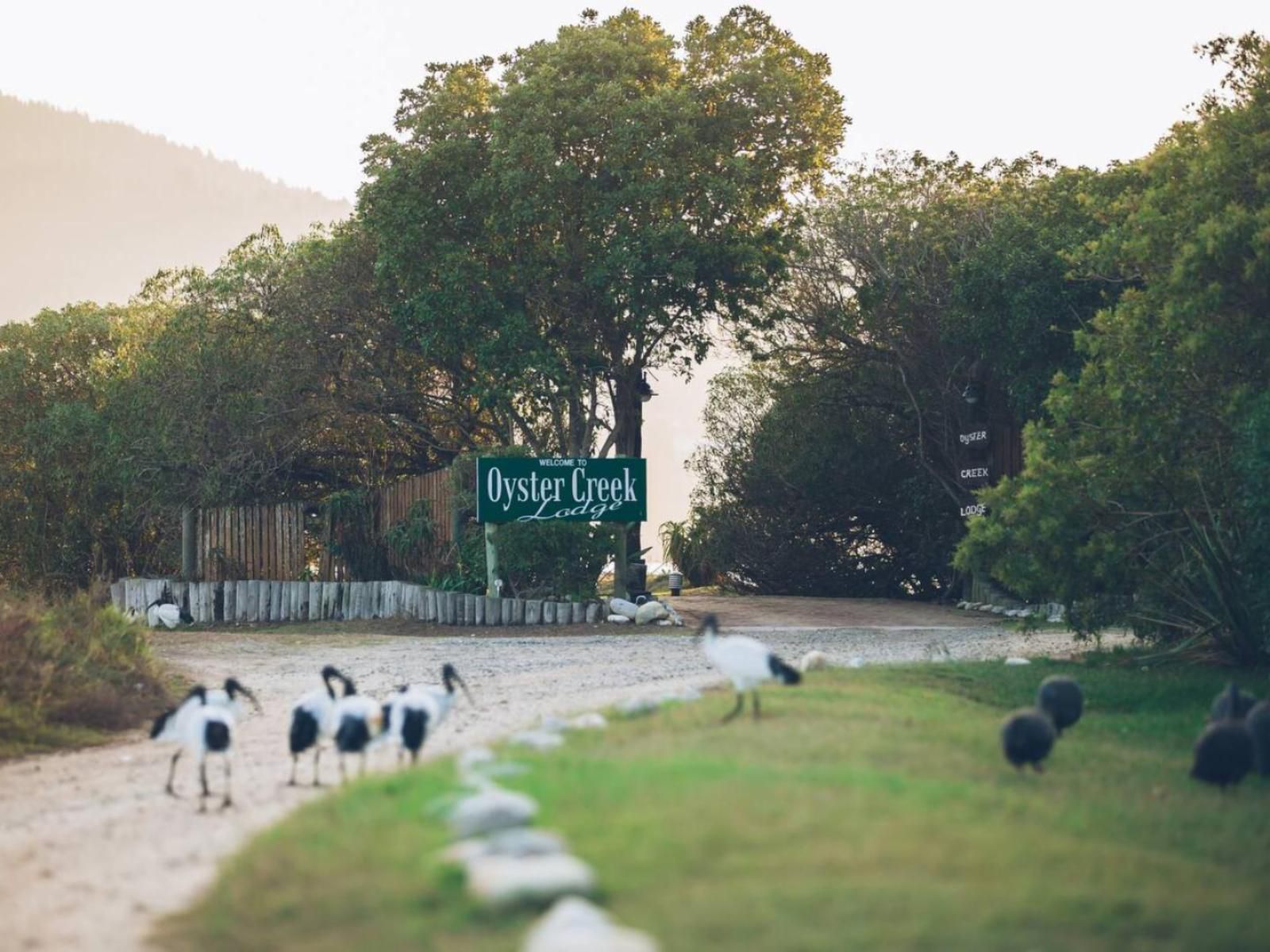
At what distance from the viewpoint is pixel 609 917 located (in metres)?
5.91

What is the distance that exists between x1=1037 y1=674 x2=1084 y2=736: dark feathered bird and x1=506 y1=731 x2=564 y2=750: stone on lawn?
3.82m

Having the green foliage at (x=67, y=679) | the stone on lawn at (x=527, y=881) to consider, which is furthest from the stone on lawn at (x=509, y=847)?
the green foliage at (x=67, y=679)

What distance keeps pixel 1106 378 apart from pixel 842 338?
13436 mm

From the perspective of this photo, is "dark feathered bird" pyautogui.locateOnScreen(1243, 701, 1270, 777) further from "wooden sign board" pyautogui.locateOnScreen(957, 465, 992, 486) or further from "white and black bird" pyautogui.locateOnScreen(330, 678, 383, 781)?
"wooden sign board" pyautogui.locateOnScreen(957, 465, 992, 486)

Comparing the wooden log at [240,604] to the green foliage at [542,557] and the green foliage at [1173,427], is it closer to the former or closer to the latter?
the green foliage at [542,557]

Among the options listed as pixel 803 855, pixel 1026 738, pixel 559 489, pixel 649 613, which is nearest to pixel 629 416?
pixel 559 489

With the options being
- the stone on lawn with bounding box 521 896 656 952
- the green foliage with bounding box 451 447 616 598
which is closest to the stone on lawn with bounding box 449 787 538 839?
the stone on lawn with bounding box 521 896 656 952

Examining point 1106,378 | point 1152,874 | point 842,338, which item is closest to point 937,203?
point 842,338

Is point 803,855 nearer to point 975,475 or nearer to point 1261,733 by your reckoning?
point 1261,733

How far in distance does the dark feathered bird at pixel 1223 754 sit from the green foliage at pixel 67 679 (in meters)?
9.12

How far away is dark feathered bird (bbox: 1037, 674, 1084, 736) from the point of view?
11883 millimetres

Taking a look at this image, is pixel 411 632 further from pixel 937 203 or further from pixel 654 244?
pixel 937 203

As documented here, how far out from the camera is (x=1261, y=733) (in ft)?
35.4

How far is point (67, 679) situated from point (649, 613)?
1241 cm
